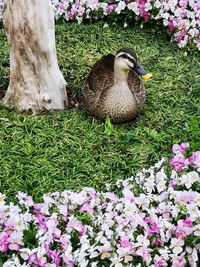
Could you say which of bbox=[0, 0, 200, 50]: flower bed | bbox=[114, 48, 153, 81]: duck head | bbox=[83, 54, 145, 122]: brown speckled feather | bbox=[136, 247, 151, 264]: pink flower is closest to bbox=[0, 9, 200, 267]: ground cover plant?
bbox=[136, 247, 151, 264]: pink flower

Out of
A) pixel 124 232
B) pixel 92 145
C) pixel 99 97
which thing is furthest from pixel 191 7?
pixel 124 232

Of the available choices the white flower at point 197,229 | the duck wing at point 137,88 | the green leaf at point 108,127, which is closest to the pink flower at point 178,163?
the white flower at point 197,229

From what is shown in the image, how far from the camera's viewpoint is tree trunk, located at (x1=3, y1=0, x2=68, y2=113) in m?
5.26

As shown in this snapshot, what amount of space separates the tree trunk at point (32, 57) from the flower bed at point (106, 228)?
4.87ft

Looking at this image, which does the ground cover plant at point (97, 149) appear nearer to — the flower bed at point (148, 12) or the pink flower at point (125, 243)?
the pink flower at point (125, 243)

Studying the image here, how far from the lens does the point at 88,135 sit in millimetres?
5367

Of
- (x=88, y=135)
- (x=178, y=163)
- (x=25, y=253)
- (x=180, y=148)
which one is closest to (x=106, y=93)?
(x=88, y=135)

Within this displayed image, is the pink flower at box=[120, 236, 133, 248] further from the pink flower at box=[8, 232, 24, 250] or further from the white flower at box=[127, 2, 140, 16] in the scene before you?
the white flower at box=[127, 2, 140, 16]

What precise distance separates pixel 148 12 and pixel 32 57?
216 cm

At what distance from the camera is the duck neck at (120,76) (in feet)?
17.7

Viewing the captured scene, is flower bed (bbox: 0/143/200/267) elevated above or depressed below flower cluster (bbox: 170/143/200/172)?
below

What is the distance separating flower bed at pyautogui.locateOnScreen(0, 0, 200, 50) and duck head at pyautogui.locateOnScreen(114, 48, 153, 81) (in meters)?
1.67

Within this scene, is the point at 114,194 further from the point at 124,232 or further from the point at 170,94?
the point at 170,94

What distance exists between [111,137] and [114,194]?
936 millimetres
